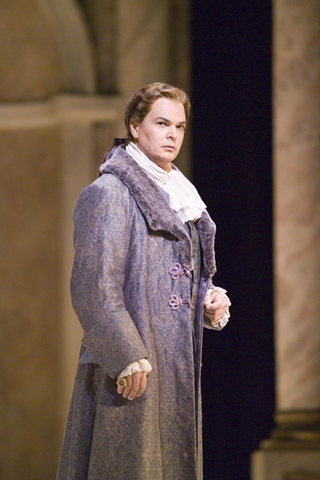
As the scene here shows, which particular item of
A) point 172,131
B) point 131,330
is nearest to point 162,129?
point 172,131

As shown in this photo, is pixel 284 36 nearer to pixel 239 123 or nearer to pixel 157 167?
pixel 239 123

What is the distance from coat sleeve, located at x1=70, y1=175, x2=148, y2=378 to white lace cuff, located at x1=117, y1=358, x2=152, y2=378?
0.01m

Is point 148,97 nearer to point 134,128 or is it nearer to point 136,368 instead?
point 134,128

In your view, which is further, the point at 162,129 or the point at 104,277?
the point at 162,129

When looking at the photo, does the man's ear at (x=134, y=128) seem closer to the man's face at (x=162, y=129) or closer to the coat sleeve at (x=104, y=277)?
the man's face at (x=162, y=129)

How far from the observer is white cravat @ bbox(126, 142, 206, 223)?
1.83 meters

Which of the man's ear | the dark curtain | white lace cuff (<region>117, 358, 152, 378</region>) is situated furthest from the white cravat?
the dark curtain

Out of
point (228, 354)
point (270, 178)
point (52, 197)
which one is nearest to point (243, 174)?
point (270, 178)

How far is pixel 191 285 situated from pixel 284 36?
215 centimetres

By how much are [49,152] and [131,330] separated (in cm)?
252

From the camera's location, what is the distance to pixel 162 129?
5.94 feet

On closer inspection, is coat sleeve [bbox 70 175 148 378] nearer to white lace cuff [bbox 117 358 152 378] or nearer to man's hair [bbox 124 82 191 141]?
white lace cuff [bbox 117 358 152 378]

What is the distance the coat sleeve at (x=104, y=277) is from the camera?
1649 millimetres

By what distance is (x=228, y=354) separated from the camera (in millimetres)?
3197
